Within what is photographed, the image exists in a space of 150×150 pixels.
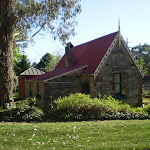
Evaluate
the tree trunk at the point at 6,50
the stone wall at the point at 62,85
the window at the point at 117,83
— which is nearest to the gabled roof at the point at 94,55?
the stone wall at the point at 62,85

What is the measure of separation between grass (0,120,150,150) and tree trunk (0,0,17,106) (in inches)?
196

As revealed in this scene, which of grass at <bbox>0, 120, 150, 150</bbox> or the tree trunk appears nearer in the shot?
grass at <bbox>0, 120, 150, 150</bbox>

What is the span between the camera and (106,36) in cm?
1923

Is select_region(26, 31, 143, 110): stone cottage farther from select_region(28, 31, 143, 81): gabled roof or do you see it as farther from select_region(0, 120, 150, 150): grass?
select_region(0, 120, 150, 150): grass

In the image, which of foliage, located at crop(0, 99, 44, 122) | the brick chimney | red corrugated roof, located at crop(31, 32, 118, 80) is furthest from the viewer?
the brick chimney

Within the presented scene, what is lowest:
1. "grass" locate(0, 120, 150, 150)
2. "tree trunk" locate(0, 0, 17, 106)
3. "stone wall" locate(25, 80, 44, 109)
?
"grass" locate(0, 120, 150, 150)

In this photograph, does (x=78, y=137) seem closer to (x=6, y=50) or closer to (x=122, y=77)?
(x=6, y=50)

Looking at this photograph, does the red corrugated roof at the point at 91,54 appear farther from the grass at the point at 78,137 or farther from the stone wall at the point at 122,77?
the grass at the point at 78,137

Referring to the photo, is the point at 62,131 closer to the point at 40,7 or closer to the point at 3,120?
the point at 3,120

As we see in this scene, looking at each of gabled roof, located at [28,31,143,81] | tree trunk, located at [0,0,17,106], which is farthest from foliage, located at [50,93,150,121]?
gabled roof, located at [28,31,143,81]

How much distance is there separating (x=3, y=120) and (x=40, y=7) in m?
11.2

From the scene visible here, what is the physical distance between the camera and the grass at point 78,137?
6379 millimetres

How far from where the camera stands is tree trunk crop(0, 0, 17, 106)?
516 inches

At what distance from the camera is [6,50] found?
13.2 metres
